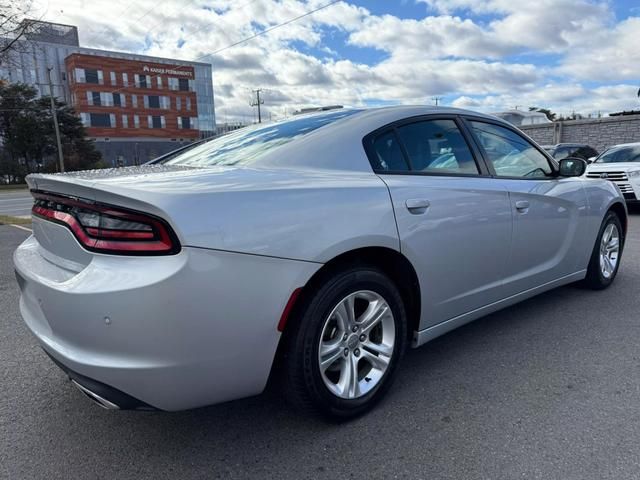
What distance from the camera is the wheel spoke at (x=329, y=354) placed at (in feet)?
7.34

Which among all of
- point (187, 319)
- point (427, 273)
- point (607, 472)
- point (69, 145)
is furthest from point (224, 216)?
point (69, 145)

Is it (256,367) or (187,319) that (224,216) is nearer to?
(187,319)

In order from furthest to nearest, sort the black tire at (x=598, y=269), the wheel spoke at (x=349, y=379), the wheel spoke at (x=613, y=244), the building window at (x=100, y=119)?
the building window at (x=100, y=119) < the wheel spoke at (x=613, y=244) < the black tire at (x=598, y=269) < the wheel spoke at (x=349, y=379)

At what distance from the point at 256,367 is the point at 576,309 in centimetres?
309

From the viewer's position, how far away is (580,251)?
12.9 feet

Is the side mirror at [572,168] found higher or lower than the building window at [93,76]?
lower

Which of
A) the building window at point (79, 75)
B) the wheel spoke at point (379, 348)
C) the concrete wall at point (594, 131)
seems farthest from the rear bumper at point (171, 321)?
the building window at point (79, 75)

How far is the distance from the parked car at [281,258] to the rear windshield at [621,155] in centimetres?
954

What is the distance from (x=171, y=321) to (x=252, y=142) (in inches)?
55.8

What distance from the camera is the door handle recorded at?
2494 millimetres

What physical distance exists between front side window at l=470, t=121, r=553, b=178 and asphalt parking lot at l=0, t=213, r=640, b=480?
1.24m

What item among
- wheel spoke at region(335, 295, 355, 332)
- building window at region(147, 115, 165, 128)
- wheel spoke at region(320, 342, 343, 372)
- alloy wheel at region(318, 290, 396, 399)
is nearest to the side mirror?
alloy wheel at region(318, 290, 396, 399)

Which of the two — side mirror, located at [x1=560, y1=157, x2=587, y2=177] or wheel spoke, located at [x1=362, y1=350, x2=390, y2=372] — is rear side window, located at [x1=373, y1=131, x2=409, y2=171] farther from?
side mirror, located at [x1=560, y1=157, x2=587, y2=177]

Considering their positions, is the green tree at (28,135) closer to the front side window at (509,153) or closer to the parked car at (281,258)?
the front side window at (509,153)
